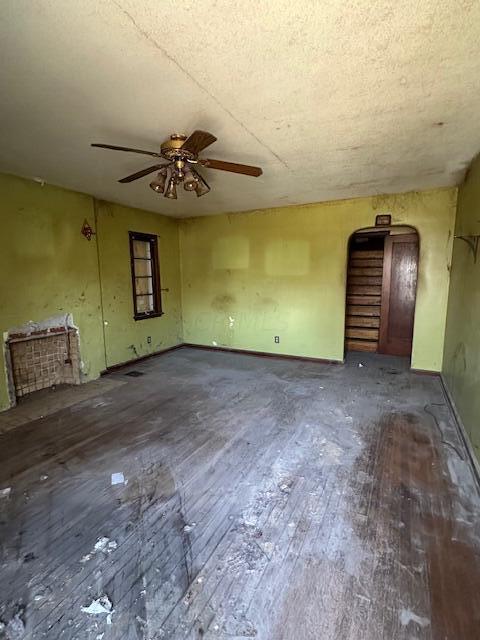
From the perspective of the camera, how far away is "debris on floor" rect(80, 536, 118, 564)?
1599 mm

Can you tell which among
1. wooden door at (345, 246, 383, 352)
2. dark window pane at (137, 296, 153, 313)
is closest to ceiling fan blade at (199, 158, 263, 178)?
dark window pane at (137, 296, 153, 313)

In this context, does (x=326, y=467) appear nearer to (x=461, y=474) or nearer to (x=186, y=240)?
(x=461, y=474)

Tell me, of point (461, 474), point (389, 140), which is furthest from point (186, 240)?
point (461, 474)

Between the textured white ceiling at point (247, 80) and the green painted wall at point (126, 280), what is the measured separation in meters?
1.55

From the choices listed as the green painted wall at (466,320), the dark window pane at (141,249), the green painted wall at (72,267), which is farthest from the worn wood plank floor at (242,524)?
the dark window pane at (141,249)

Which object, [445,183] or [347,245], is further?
[347,245]

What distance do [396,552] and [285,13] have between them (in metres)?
2.57

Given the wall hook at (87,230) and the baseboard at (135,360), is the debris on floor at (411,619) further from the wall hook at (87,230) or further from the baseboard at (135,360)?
the wall hook at (87,230)

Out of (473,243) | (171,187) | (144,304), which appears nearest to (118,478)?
(171,187)

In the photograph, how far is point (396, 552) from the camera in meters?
1.60

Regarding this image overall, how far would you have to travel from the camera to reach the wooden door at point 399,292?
5.02m

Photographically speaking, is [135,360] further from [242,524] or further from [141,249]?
[242,524]

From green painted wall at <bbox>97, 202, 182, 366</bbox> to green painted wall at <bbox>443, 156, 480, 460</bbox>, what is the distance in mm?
4409

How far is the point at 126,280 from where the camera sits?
4.96m
